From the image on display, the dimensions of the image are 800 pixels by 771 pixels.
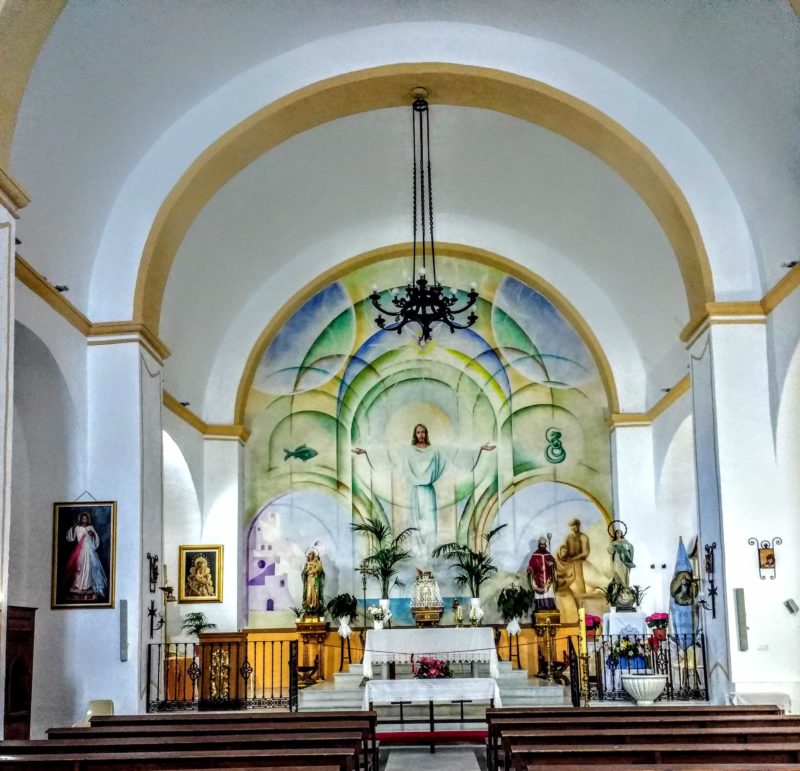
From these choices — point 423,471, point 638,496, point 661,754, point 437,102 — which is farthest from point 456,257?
point 661,754

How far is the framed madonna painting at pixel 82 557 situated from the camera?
38.5ft

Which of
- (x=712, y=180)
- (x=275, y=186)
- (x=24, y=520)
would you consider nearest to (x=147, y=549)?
(x=24, y=520)

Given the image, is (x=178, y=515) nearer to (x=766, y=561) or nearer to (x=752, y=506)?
(x=752, y=506)

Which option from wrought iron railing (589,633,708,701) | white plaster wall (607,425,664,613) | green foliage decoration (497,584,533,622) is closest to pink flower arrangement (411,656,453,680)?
wrought iron railing (589,633,708,701)

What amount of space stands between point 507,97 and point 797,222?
3695 mm

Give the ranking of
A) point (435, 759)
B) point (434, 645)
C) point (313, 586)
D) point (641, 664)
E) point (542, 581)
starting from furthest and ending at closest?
point (542, 581) < point (313, 586) < point (641, 664) < point (434, 645) < point (435, 759)

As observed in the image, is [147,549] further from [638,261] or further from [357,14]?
[638,261]

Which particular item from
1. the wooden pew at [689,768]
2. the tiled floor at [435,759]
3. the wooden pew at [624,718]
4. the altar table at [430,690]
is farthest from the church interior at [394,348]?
the wooden pew at [689,768]

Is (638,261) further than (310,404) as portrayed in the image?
No

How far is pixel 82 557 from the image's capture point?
38.6ft

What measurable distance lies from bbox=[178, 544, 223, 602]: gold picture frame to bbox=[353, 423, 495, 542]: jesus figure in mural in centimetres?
319

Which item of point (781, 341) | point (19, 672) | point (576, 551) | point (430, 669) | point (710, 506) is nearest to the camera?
point (19, 672)

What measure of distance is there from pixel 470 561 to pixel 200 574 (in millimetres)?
4484

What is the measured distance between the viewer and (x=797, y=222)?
1144cm
